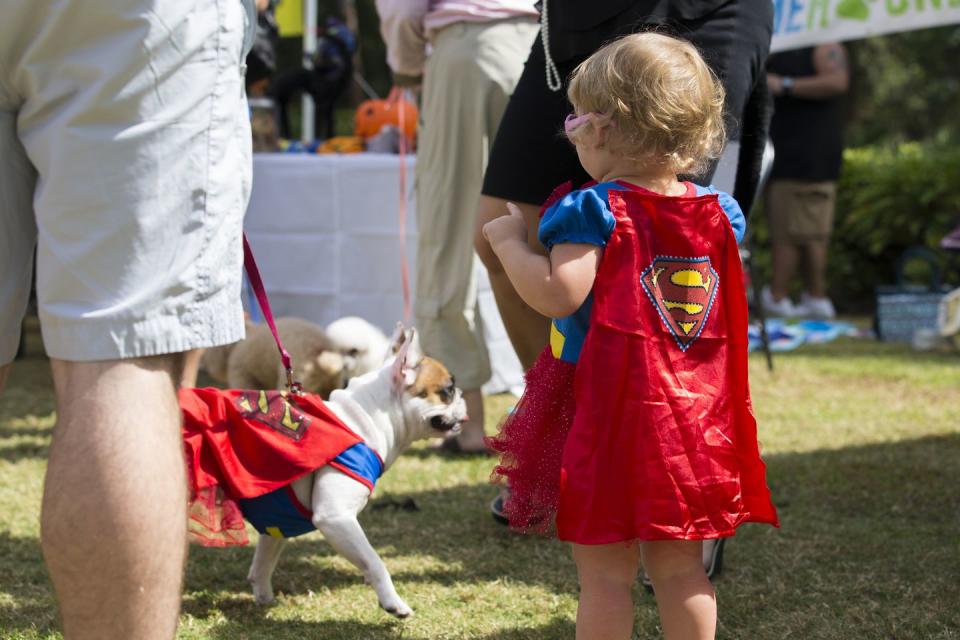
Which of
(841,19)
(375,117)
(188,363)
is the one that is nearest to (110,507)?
(188,363)

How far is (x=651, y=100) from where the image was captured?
1.80 metres

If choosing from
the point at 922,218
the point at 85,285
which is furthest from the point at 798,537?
the point at 922,218

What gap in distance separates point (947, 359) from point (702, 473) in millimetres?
5079

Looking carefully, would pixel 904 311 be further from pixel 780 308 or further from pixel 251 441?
pixel 251 441

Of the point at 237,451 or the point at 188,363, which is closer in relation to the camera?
the point at 188,363

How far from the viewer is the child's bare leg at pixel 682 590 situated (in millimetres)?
1846

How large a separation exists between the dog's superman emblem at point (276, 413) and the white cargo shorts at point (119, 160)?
0.92 m

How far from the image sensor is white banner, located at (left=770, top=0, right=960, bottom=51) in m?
5.91

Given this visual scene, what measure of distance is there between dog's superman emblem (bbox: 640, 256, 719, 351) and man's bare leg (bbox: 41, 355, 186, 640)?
2.70 ft

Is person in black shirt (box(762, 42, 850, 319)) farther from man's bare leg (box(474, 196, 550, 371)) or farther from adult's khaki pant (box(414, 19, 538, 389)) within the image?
man's bare leg (box(474, 196, 550, 371))

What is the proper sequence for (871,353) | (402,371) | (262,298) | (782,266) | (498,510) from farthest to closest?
(782,266)
(871,353)
(498,510)
(402,371)
(262,298)

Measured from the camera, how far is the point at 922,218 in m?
8.96

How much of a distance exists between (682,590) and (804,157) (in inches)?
275

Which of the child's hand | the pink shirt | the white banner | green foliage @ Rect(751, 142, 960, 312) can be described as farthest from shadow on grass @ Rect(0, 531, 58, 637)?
green foliage @ Rect(751, 142, 960, 312)
